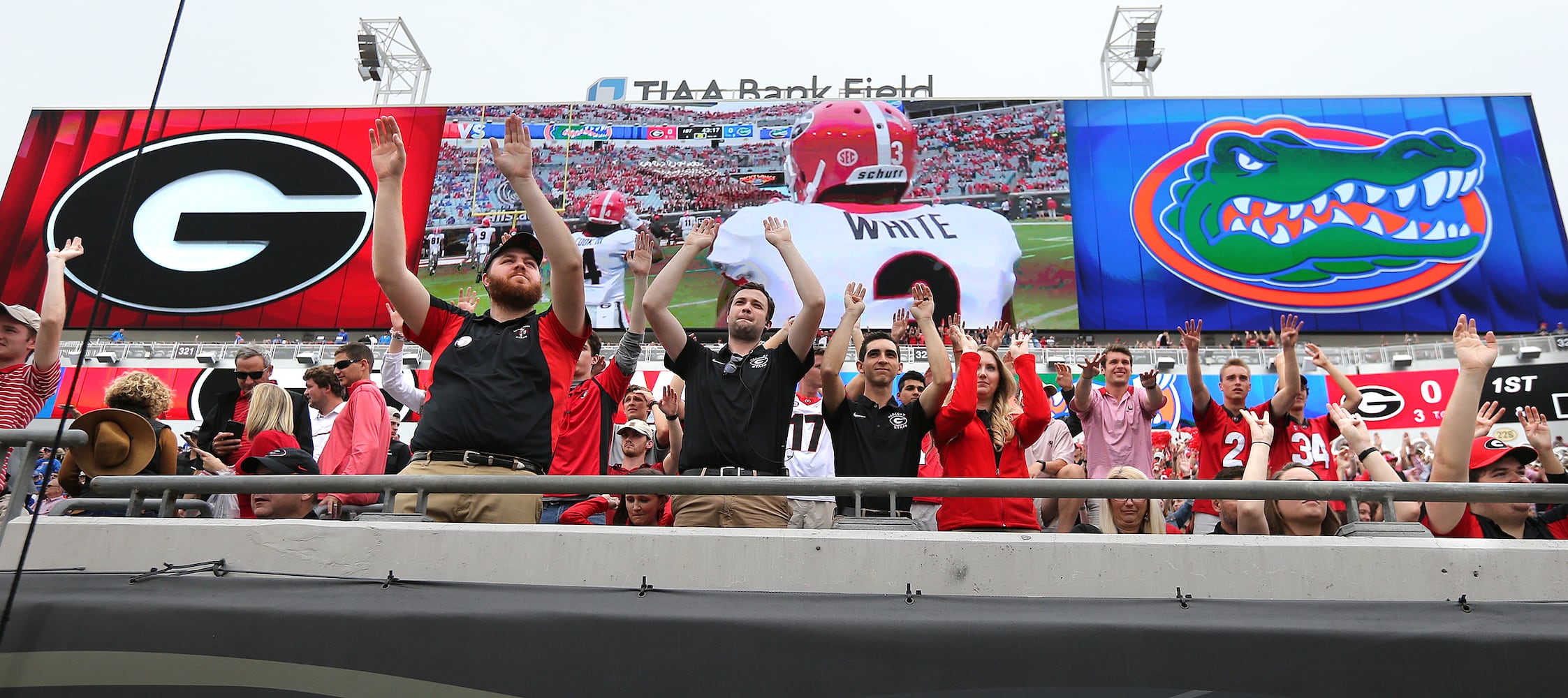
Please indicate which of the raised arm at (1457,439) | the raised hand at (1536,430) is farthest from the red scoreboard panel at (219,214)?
the raised arm at (1457,439)

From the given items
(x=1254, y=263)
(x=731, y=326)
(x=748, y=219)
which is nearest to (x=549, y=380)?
(x=731, y=326)

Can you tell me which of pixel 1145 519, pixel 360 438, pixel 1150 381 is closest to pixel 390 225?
pixel 360 438

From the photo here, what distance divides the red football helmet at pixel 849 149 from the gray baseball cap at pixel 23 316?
64.9ft

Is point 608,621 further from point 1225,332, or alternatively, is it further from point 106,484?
point 1225,332

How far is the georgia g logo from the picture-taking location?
2286cm

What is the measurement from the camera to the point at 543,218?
10.0ft

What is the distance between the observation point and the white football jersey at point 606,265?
872 inches

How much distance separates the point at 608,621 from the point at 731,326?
146 cm

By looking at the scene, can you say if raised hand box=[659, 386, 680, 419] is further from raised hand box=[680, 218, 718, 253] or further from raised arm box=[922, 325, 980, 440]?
raised arm box=[922, 325, 980, 440]

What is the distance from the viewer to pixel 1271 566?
2730 millimetres

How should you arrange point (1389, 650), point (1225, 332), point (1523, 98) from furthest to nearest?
point (1523, 98), point (1225, 332), point (1389, 650)

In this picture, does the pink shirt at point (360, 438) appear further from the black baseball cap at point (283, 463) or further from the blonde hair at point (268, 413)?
the black baseball cap at point (283, 463)

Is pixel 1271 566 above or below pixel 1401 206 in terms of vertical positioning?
below

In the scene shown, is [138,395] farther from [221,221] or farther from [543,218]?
[221,221]
